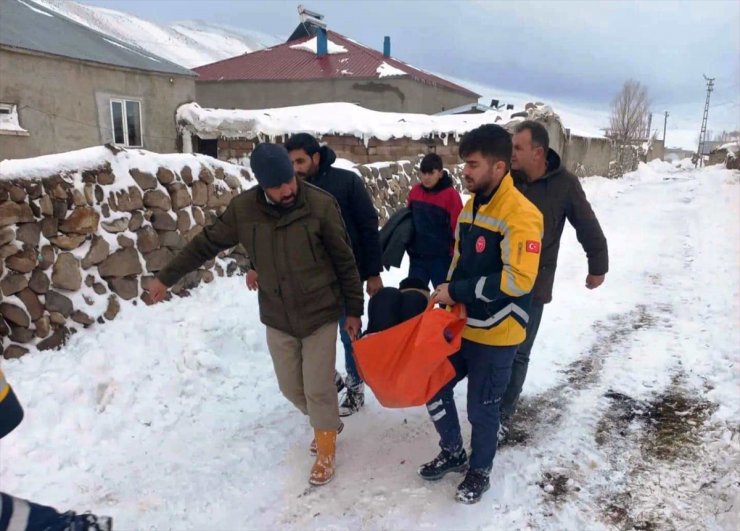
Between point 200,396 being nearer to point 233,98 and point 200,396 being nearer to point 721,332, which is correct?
point 721,332

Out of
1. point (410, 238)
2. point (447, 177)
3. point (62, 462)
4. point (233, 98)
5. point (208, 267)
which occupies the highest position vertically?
point (233, 98)

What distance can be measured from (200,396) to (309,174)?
1.84 meters

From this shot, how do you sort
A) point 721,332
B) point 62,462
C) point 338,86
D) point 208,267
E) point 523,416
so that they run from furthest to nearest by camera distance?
point 338,86, point 208,267, point 721,332, point 523,416, point 62,462

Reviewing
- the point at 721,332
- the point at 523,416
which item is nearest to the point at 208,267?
the point at 523,416

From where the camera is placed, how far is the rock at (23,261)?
384cm

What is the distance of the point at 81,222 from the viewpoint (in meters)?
4.32

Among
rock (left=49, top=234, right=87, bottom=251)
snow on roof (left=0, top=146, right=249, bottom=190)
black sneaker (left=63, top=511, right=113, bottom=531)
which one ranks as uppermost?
snow on roof (left=0, top=146, right=249, bottom=190)

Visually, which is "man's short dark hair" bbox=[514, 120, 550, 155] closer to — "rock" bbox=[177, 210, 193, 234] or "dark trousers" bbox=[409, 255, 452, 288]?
"dark trousers" bbox=[409, 255, 452, 288]

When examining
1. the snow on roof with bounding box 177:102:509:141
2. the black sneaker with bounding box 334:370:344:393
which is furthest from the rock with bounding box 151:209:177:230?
the snow on roof with bounding box 177:102:509:141

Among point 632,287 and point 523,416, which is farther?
point 632,287

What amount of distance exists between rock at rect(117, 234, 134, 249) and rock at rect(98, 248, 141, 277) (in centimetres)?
4

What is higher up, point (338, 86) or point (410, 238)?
point (338, 86)

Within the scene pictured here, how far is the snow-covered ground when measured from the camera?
2719 millimetres

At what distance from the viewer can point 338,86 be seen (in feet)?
73.8
